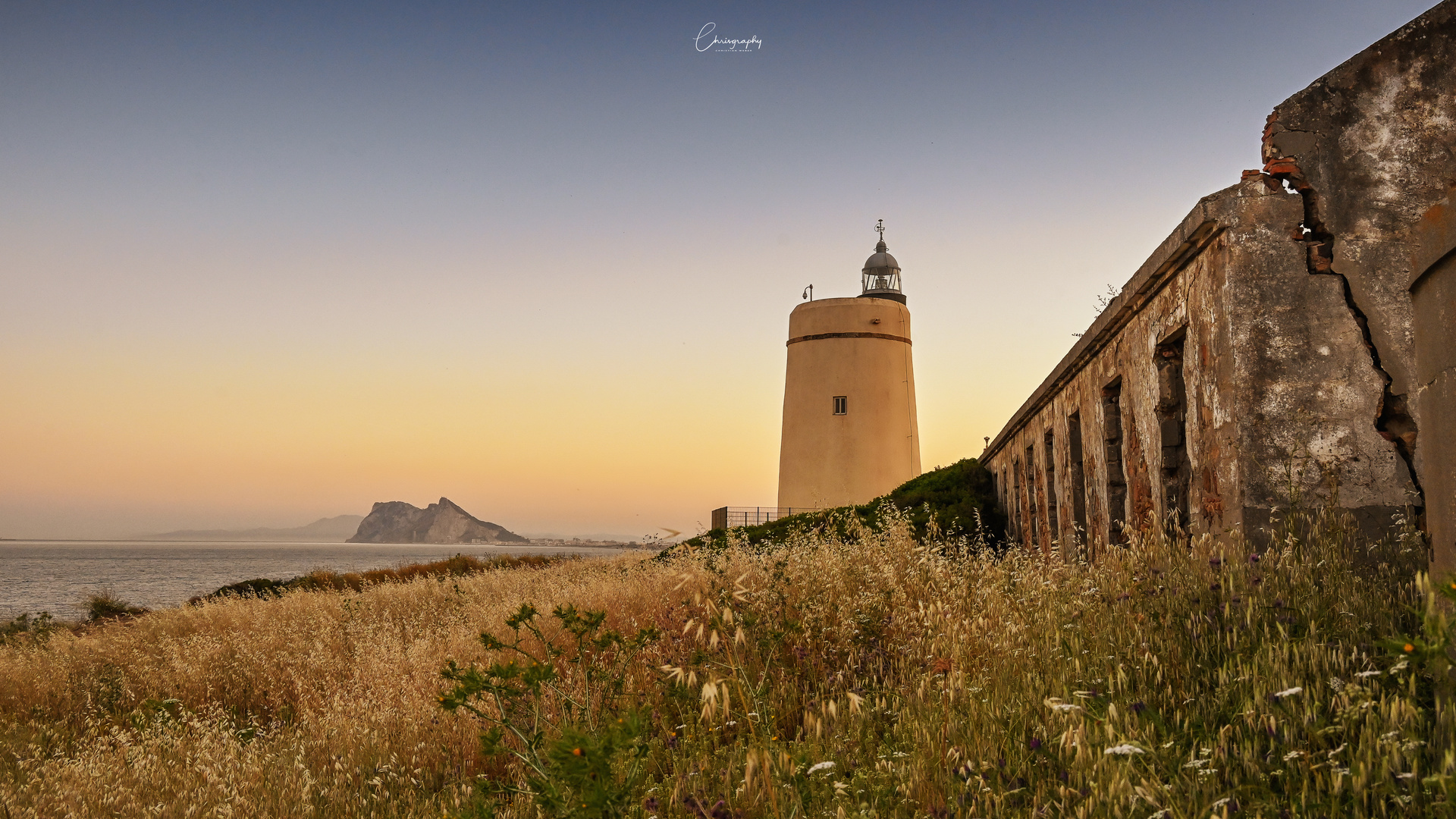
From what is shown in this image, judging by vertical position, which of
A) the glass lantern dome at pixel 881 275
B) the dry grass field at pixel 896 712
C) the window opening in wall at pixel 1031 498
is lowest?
the dry grass field at pixel 896 712

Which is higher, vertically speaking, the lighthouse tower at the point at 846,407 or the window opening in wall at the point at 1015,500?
the lighthouse tower at the point at 846,407

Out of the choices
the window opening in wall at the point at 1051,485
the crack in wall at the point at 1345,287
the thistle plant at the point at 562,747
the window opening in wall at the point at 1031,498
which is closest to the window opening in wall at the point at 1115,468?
the window opening in wall at the point at 1051,485

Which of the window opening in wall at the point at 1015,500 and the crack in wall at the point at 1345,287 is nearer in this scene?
the crack in wall at the point at 1345,287

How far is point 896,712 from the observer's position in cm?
387

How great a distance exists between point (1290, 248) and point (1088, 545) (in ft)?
13.7

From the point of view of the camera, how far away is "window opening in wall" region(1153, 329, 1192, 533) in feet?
22.1

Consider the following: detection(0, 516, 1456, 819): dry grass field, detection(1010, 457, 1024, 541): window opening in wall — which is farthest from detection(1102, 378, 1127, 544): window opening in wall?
detection(1010, 457, 1024, 541): window opening in wall

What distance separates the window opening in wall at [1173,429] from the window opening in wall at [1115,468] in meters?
1.22

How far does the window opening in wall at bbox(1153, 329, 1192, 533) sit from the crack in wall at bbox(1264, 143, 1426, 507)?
1248mm

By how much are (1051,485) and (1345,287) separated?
6.21m

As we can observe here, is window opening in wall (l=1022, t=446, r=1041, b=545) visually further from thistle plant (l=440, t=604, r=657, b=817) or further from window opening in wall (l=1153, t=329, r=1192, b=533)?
thistle plant (l=440, t=604, r=657, b=817)

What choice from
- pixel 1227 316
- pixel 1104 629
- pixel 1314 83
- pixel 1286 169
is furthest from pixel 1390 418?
pixel 1104 629

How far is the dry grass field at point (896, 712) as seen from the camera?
2.28 m

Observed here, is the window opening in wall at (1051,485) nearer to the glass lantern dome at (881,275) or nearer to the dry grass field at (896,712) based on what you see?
the dry grass field at (896,712)
